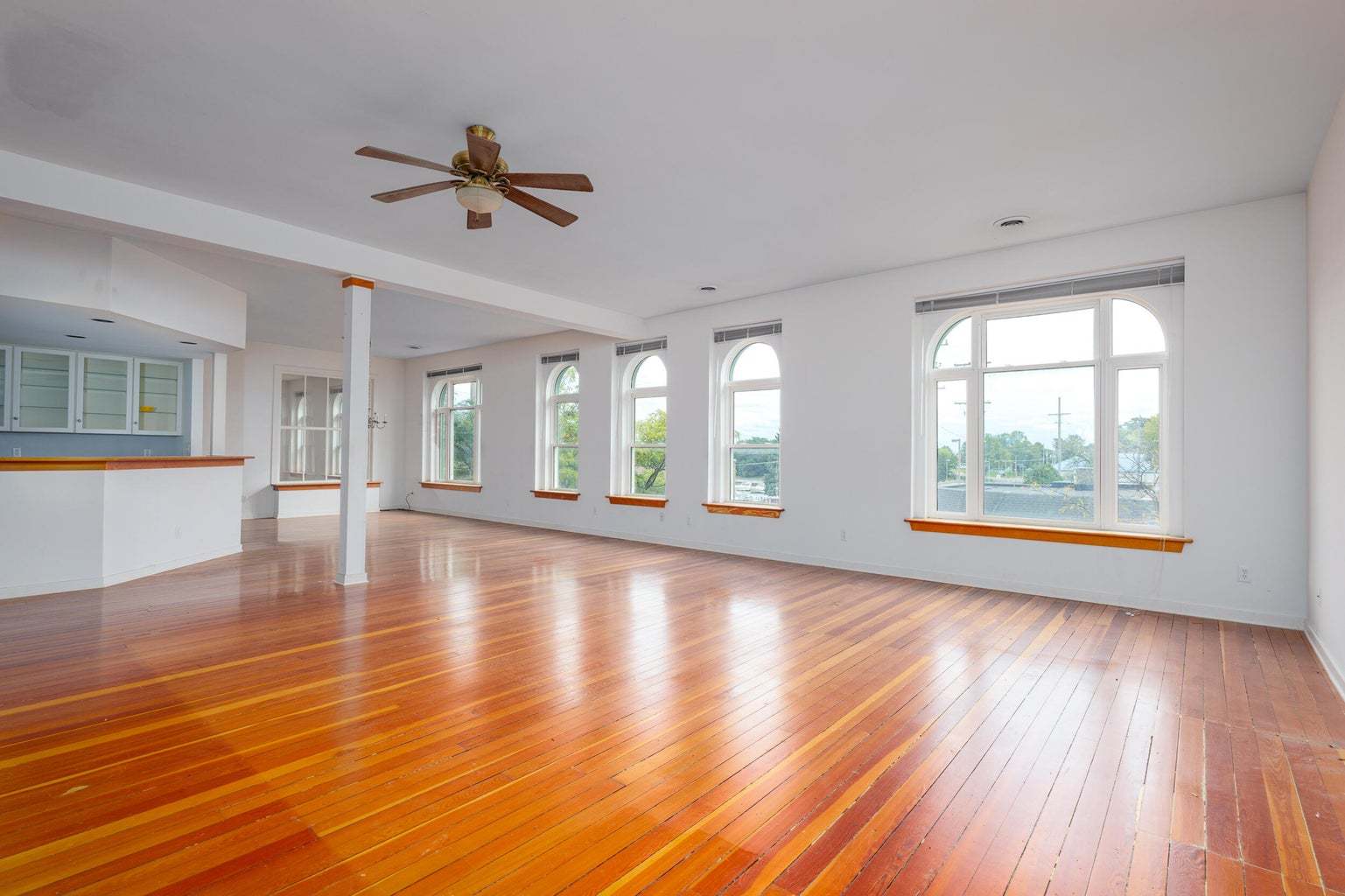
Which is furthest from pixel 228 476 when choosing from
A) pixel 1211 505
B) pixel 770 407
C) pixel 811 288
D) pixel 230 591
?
pixel 1211 505

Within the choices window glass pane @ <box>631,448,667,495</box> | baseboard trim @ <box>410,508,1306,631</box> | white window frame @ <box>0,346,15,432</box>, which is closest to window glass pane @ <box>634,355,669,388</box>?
window glass pane @ <box>631,448,667,495</box>

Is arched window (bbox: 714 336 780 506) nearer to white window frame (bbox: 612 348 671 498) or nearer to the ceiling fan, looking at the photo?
white window frame (bbox: 612 348 671 498)

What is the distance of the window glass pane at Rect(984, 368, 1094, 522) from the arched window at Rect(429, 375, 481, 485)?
7983 mm

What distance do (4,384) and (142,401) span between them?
47.3 inches

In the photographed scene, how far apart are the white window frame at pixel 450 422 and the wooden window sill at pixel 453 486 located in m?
0.05

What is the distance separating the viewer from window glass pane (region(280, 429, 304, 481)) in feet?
35.0

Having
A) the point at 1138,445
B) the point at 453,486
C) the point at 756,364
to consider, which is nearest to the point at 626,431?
the point at 756,364

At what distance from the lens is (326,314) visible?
26.9ft

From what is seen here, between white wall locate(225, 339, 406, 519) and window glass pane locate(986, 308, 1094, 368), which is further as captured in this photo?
white wall locate(225, 339, 406, 519)

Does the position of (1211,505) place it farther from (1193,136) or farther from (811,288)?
(811,288)

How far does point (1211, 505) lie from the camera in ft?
15.1

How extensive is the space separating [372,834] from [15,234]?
5.63 meters

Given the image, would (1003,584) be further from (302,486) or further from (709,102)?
(302,486)

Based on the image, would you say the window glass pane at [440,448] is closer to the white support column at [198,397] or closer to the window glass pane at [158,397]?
the window glass pane at [158,397]
